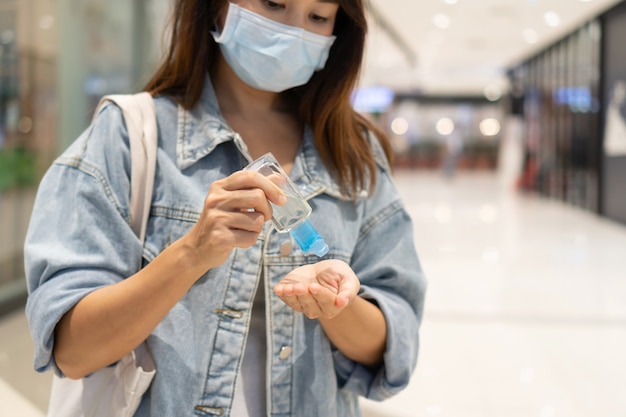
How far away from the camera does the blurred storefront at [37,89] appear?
4473 millimetres

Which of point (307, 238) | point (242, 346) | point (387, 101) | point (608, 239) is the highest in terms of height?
point (387, 101)

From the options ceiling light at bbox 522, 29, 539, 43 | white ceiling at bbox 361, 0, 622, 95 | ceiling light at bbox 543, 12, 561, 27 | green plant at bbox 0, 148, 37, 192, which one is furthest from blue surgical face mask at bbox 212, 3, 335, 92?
ceiling light at bbox 522, 29, 539, 43

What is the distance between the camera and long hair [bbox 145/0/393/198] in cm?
115

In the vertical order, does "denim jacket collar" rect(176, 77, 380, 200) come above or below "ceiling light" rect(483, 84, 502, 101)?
below

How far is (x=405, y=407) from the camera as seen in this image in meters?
2.85

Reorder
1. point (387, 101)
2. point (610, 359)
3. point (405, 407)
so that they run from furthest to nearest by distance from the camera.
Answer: point (387, 101)
point (610, 359)
point (405, 407)

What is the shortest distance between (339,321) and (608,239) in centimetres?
822

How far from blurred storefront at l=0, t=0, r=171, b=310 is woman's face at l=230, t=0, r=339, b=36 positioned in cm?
322

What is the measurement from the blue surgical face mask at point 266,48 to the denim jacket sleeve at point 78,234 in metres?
0.28

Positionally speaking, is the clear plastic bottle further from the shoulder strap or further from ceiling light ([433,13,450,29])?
ceiling light ([433,13,450,29])

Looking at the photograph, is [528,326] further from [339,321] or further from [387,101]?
[387,101]

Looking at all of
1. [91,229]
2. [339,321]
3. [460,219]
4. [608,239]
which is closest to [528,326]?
[339,321]

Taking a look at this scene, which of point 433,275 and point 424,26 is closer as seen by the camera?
point 433,275

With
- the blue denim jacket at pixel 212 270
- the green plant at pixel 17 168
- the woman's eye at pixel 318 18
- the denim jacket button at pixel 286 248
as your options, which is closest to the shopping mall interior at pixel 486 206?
the green plant at pixel 17 168
